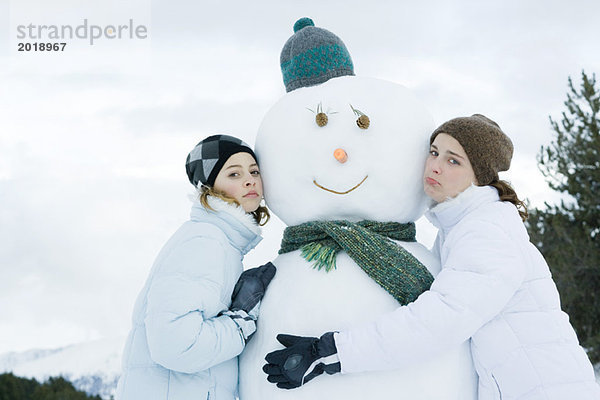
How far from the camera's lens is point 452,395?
Answer: 2.18m

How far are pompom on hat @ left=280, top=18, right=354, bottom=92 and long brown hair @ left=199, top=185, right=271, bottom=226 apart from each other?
22.5 inches

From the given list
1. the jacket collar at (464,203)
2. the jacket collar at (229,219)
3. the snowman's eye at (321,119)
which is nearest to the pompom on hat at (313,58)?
the snowman's eye at (321,119)

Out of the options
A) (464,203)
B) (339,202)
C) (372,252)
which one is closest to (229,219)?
(339,202)

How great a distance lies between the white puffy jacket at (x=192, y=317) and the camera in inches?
82.5

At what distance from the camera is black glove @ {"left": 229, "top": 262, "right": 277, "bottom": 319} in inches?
90.7

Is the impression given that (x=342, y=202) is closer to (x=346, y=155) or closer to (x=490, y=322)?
(x=346, y=155)

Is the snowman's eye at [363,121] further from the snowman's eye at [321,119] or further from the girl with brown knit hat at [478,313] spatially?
the girl with brown knit hat at [478,313]

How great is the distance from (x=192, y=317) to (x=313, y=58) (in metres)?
1.24

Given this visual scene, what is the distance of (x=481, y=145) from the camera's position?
92.0 inches

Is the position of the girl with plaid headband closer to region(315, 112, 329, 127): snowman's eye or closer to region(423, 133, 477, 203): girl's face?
region(315, 112, 329, 127): snowman's eye

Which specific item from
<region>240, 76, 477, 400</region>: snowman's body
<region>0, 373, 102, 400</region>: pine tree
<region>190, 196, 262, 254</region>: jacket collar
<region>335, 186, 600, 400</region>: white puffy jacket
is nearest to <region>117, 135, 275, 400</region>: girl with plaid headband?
<region>190, 196, 262, 254</region>: jacket collar

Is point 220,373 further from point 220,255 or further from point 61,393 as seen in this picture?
point 61,393

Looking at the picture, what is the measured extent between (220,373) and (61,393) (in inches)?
347

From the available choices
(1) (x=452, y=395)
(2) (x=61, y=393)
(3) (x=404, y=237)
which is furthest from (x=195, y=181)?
(2) (x=61, y=393)
